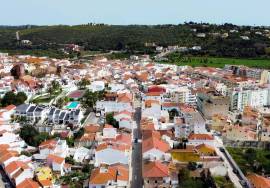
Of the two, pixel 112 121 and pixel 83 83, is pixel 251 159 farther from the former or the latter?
pixel 83 83

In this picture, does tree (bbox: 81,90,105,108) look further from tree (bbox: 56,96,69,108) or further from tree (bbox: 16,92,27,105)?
tree (bbox: 16,92,27,105)

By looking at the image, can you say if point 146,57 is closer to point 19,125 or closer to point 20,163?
point 19,125

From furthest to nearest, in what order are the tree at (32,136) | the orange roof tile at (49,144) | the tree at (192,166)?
the tree at (32,136) < the orange roof tile at (49,144) < the tree at (192,166)

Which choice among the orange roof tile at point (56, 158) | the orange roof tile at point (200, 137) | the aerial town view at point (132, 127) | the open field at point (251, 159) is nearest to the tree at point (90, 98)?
the aerial town view at point (132, 127)

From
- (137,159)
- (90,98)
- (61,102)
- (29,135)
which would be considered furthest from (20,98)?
(137,159)

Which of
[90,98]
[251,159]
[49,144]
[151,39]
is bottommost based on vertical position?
[251,159]

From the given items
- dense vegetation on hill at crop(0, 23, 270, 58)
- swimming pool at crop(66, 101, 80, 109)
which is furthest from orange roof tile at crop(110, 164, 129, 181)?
dense vegetation on hill at crop(0, 23, 270, 58)

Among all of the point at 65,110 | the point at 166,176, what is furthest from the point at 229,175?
the point at 65,110

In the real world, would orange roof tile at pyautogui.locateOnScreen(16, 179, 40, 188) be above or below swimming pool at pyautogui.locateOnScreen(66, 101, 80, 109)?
below

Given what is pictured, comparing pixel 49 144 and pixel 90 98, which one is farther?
pixel 90 98

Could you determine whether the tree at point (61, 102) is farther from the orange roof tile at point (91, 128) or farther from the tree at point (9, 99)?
the orange roof tile at point (91, 128)
